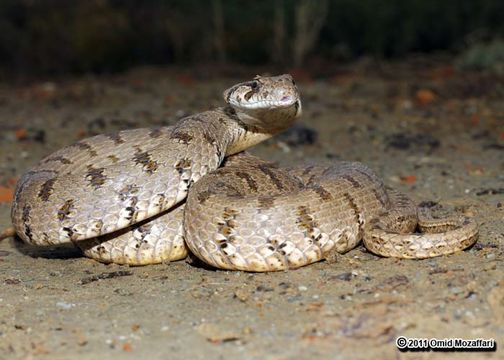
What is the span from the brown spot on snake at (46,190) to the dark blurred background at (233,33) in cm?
1312

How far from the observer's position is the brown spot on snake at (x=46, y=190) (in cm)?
861

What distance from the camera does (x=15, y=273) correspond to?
8.98 metres

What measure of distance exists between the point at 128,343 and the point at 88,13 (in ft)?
55.5

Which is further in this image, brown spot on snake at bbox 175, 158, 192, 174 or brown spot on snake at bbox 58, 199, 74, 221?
Result: brown spot on snake at bbox 175, 158, 192, 174

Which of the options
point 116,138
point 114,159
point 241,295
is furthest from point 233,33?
point 241,295

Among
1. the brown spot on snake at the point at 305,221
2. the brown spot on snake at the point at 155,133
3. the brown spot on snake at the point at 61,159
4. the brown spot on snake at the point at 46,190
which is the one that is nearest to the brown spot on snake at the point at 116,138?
the brown spot on snake at the point at 155,133

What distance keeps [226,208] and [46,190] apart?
2068 millimetres

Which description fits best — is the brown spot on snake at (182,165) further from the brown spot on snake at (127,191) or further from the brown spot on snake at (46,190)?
the brown spot on snake at (46,190)

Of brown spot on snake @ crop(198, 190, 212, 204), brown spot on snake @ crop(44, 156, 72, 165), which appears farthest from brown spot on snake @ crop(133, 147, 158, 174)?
brown spot on snake @ crop(44, 156, 72, 165)

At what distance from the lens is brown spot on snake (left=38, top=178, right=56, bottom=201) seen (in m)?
8.61

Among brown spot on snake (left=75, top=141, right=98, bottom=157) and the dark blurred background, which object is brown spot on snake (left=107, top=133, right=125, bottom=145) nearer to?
brown spot on snake (left=75, top=141, right=98, bottom=157)

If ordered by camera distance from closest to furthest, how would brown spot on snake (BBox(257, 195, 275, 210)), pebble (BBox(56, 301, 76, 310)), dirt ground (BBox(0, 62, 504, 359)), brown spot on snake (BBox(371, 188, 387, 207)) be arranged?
1. dirt ground (BBox(0, 62, 504, 359))
2. pebble (BBox(56, 301, 76, 310))
3. brown spot on snake (BBox(257, 195, 275, 210))
4. brown spot on snake (BBox(371, 188, 387, 207))

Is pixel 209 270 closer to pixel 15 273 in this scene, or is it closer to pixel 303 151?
pixel 15 273

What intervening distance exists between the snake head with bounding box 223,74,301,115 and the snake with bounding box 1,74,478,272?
0.01 m
